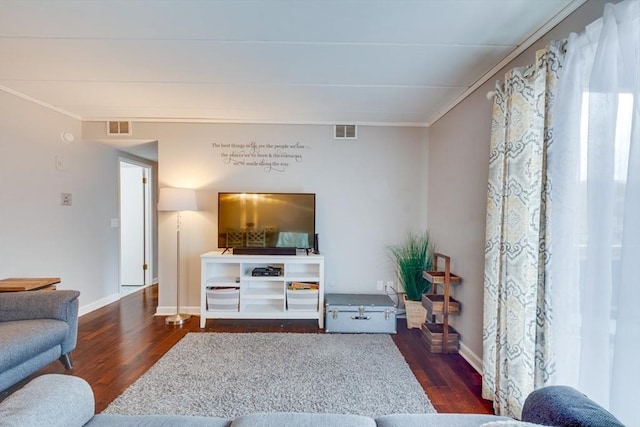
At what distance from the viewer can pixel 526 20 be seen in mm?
1629

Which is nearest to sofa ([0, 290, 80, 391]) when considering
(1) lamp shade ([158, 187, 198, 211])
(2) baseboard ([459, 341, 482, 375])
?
(1) lamp shade ([158, 187, 198, 211])

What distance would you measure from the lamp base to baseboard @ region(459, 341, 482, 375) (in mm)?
2908

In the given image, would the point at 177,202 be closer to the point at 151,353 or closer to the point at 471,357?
the point at 151,353

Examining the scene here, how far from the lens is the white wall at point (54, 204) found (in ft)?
8.70

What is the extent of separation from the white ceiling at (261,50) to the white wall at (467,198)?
186 mm

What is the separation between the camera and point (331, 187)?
11.4ft

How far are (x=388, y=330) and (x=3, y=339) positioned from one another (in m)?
2.98

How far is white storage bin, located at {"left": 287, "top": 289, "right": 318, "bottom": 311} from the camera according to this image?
3.08 m

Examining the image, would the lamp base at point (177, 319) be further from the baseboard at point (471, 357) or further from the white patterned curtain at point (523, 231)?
the white patterned curtain at point (523, 231)

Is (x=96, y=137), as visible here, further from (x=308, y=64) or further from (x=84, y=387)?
(x=84, y=387)

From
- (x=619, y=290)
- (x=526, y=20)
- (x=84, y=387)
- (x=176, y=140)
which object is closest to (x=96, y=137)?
(x=176, y=140)

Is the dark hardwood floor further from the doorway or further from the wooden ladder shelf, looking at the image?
the doorway

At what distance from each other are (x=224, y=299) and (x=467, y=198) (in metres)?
2.65

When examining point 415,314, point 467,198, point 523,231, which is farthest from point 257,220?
point 523,231
